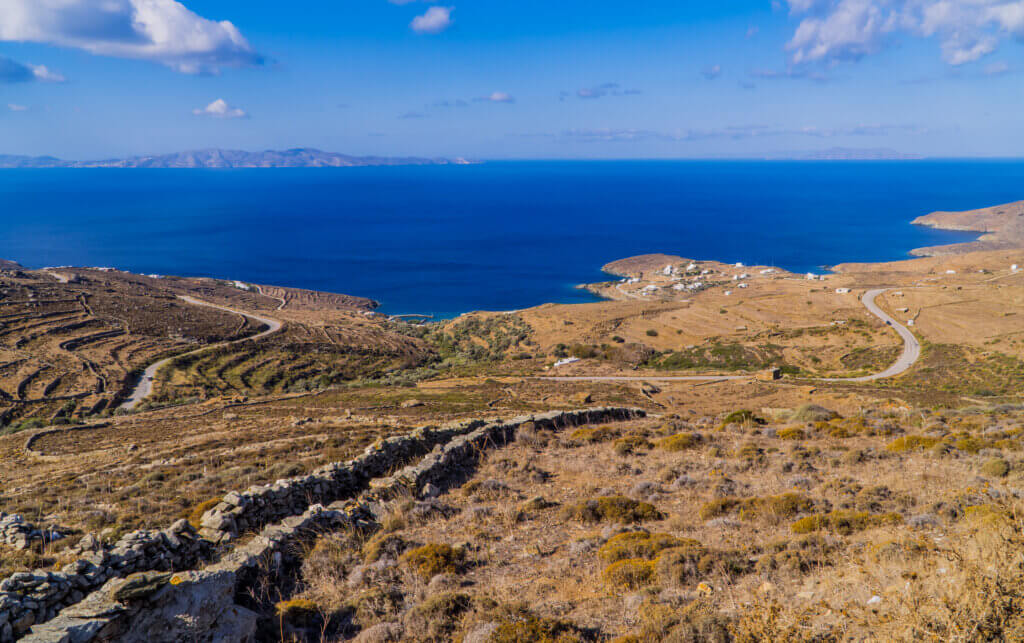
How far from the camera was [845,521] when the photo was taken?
29.4ft

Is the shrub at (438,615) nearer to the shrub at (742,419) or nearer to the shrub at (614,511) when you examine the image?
the shrub at (614,511)

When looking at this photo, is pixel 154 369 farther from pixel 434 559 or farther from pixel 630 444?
pixel 434 559

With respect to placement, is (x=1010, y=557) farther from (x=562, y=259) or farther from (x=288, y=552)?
(x=562, y=259)

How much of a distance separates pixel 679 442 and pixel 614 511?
5.69m

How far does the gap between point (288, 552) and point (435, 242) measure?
6948 inches

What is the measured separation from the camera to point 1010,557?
604cm

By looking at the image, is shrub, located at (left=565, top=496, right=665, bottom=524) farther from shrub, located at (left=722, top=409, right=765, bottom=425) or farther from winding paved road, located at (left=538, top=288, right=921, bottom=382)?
winding paved road, located at (left=538, top=288, right=921, bottom=382)

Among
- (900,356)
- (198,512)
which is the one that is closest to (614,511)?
(198,512)

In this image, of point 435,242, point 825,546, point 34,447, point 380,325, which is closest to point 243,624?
point 825,546

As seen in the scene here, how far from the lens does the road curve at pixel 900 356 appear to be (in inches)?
1469

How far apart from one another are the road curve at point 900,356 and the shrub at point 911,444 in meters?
25.0

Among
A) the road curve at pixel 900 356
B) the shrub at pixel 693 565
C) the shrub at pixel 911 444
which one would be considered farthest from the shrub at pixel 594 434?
the road curve at pixel 900 356

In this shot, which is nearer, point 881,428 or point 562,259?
point 881,428

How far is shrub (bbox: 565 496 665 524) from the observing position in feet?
34.8
